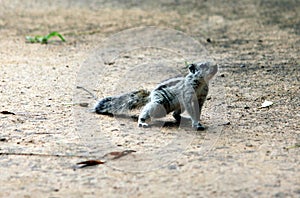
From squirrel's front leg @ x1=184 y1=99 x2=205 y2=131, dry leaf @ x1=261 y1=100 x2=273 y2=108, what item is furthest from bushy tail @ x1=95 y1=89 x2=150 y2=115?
dry leaf @ x1=261 y1=100 x2=273 y2=108

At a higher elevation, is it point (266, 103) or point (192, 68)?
point (192, 68)

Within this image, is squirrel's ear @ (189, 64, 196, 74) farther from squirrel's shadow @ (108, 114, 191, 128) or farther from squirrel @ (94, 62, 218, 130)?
squirrel's shadow @ (108, 114, 191, 128)

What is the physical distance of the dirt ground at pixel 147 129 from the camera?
11.2ft

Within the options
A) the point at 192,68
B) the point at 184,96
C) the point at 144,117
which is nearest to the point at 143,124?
the point at 144,117

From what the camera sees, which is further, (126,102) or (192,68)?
(126,102)

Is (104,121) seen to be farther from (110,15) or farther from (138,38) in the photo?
(110,15)

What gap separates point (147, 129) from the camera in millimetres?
4488

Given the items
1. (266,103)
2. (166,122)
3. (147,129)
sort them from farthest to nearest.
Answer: (266,103)
(166,122)
(147,129)

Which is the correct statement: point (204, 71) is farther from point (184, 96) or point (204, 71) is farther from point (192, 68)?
point (184, 96)

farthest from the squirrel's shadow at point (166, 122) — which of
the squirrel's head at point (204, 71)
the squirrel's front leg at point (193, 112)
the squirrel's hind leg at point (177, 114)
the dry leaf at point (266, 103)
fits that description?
the dry leaf at point (266, 103)

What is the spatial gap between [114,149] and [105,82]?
2.39 metres

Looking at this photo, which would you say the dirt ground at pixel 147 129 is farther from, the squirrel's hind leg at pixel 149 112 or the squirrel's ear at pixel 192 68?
the squirrel's ear at pixel 192 68

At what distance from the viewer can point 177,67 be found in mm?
7258

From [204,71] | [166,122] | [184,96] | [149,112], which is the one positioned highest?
[204,71]
